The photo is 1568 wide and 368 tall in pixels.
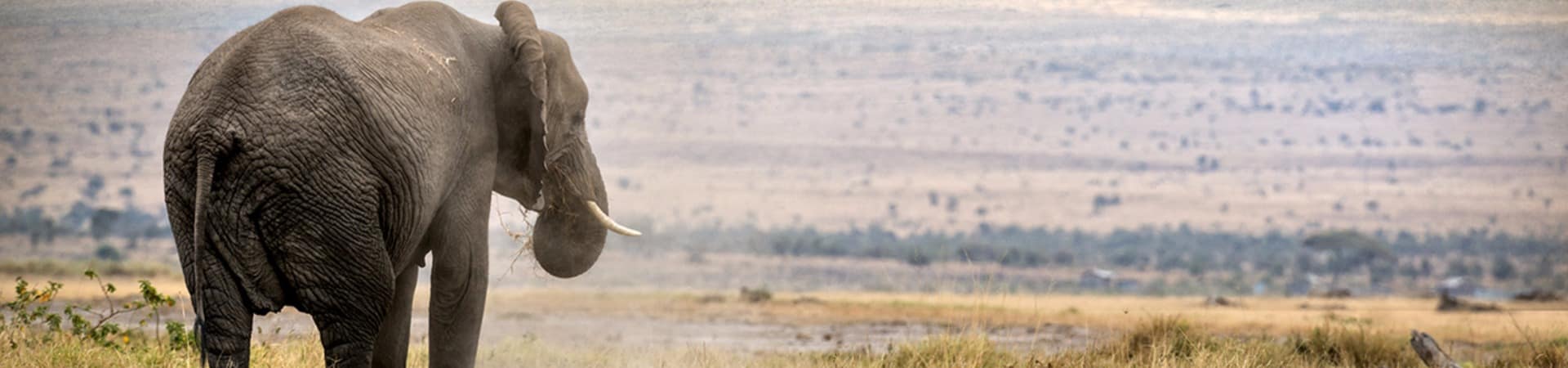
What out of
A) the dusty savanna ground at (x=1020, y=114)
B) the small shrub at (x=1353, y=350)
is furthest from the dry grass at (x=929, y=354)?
the dusty savanna ground at (x=1020, y=114)

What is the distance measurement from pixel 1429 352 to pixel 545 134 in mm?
6084

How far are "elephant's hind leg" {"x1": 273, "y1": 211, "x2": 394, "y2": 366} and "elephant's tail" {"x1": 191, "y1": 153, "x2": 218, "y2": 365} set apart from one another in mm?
314

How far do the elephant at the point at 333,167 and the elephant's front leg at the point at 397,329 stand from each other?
0.11m

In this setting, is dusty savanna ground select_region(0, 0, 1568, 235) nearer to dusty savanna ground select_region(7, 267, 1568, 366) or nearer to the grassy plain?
dusty savanna ground select_region(7, 267, 1568, 366)

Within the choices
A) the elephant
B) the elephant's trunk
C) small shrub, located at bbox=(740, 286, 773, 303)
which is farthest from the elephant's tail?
small shrub, located at bbox=(740, 286, 773, 303)

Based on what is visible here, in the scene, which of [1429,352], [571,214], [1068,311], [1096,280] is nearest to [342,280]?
[571,214]

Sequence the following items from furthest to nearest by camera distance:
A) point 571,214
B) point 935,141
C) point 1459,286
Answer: point 935,141 → point 1459,286 → point 571,214

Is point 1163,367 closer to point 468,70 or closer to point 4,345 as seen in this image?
point 468,70

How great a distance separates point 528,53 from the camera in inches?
377

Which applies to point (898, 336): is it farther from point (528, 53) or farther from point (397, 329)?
point (528, 53)

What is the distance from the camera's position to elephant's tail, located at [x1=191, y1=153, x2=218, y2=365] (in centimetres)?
787

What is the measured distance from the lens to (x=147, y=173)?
42.9 meters

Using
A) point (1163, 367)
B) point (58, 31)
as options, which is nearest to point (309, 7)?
point (1163, 367)

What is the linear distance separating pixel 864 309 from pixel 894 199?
20.6m
